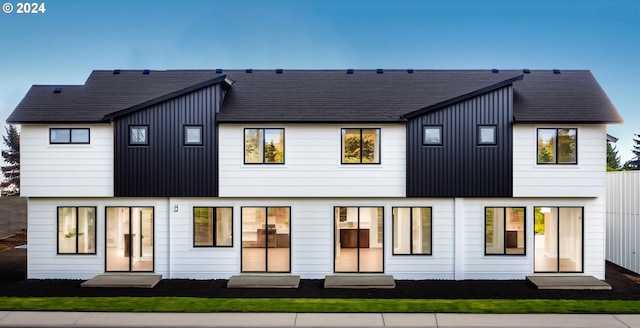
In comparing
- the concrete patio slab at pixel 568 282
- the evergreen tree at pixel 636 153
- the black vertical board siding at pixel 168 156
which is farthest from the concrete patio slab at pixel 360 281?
the evergreen tree at pixel 636 153

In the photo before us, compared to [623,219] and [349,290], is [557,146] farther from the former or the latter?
[349,290]

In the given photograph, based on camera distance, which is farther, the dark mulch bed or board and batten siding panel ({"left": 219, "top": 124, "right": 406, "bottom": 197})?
board and batten siding panel ({"left": 219, "top": 124, "right": 406, "bottom": 197})

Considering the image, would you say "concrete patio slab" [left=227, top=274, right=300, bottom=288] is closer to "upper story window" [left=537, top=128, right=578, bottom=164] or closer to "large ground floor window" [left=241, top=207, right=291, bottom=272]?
"large ground floor window" [left=241, top=207, right=291, bottom=272]

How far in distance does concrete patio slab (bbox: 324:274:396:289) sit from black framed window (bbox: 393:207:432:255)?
3.36 feet

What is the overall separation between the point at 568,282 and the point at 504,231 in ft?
6.99

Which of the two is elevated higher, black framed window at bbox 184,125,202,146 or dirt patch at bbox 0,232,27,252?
black framed window at bbox 184,125,202,146

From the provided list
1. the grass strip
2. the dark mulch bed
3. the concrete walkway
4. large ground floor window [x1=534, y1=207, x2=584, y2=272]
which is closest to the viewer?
the concrete walkway

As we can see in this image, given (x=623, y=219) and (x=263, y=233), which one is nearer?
(x=263, y=233)

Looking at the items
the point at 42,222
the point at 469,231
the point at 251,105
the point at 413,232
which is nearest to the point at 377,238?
the point at 413,232

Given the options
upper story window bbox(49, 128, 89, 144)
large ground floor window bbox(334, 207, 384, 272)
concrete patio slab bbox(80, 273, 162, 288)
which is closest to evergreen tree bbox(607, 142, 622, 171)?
large ground floor window bbox(334, 207, 384, 272)

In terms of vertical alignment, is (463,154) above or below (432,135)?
below

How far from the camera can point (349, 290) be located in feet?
38.2

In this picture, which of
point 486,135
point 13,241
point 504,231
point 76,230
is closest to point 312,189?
point 486,135

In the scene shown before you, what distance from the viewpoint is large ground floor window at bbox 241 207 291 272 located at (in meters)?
13.1
